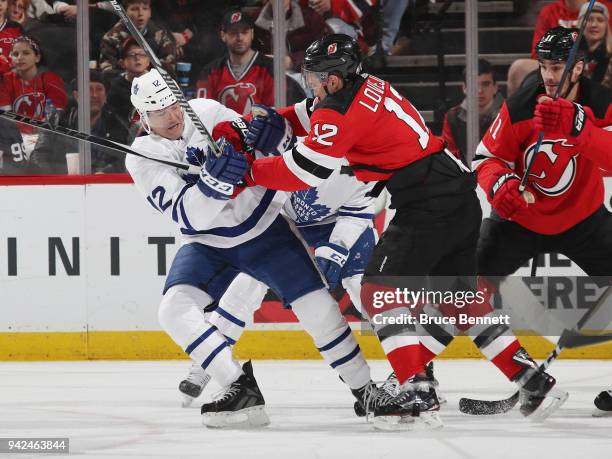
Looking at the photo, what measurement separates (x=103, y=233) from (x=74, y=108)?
69 centimetres

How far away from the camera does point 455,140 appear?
18.2 feet

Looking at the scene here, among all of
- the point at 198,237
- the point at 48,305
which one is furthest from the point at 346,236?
the point at 48,305

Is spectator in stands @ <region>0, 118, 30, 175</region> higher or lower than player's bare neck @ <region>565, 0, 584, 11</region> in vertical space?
lower

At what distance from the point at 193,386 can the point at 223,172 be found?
41.9 inches

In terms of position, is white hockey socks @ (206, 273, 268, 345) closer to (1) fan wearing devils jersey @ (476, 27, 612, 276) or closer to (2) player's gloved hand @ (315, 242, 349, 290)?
(2) player's gloved hand @ (315, 242, 349, 290)

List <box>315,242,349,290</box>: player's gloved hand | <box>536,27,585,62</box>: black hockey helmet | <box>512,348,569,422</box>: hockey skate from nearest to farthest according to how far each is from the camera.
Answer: <box>512,348,569,422</box>: hockey skate < <box>536,27,585,62</box>: black hockey helmet < <box>315,242,349,290</box>: player's gloved hand

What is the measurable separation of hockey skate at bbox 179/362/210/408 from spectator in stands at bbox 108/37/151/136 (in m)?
1.87

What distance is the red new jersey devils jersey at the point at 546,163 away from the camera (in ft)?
12.0

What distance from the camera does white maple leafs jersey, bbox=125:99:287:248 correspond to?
11.4 feet

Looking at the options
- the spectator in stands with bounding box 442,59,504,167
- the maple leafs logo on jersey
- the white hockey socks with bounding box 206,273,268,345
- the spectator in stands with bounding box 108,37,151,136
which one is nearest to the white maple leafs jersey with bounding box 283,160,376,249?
the maple leafs logo on jersey

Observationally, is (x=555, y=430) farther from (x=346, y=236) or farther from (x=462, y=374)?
(x=462, y=374)

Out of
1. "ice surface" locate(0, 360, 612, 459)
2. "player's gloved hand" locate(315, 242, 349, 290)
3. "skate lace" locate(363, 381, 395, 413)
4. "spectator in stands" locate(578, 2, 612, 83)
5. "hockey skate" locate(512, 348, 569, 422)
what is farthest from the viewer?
"spectator in stands" locate(578, 2, 612, 83)

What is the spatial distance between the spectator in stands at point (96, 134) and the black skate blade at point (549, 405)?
106 inches

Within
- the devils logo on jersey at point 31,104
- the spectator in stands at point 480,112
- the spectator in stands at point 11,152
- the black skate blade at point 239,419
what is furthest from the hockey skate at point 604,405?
the devils logo on jersey at point 31,104
